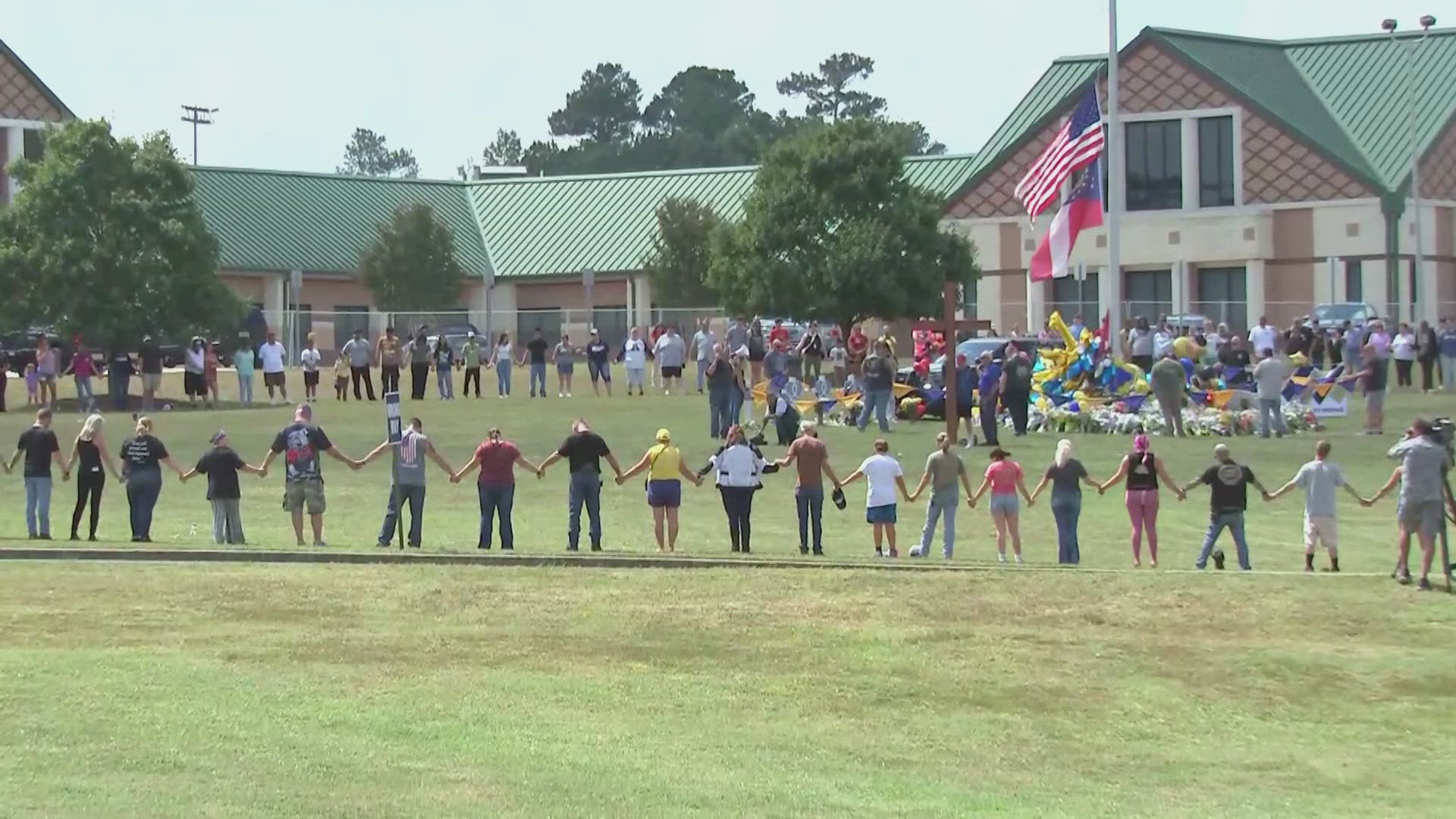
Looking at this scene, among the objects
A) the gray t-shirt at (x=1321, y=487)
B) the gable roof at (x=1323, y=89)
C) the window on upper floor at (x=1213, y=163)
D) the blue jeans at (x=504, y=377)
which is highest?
the gable roof at (x=1323, y=89)

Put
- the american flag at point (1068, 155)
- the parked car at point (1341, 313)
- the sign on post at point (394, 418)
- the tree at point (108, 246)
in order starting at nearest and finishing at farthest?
the sign on post at point (394, 418) < the american flag at point (1068, 155) < the tree at point (108, 246) < the parked car at point (1341, 313)

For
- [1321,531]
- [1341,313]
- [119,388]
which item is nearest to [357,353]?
[119,388]

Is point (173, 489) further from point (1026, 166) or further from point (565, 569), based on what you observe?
point (1026, 166)

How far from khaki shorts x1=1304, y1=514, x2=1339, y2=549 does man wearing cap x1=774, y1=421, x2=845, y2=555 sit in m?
5.19

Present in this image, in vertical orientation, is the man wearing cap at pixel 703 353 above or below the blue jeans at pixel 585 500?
above

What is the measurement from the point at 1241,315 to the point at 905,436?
2507cm

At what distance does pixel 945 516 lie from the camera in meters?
27.2

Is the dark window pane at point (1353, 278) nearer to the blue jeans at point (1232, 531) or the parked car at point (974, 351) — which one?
the parked car at point (974, 351)

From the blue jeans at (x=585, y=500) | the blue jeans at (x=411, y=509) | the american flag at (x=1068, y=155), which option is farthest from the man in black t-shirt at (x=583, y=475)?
the american flag at (x=1068, y=155)

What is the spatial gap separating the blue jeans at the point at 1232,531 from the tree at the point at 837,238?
32.3 metres

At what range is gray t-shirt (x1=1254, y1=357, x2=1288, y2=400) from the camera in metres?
38.8

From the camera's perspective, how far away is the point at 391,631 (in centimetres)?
2122

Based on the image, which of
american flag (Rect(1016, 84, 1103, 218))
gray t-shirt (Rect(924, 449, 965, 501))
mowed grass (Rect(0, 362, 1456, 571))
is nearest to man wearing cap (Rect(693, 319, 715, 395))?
mowed grass (Rect(0, 362, 1456, 571))

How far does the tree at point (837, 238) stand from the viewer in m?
58.7
